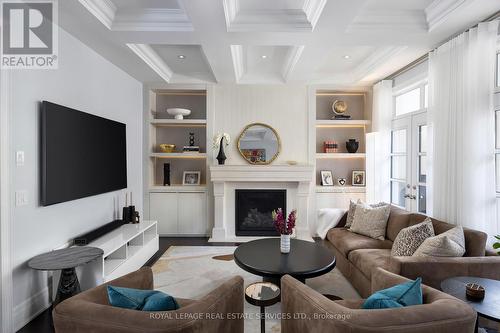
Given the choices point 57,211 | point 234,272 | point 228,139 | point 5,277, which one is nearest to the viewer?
point 5,277

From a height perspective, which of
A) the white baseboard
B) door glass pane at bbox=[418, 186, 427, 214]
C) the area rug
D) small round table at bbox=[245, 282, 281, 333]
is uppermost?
door glass pane at bbox=[418, 186, 427, 214]

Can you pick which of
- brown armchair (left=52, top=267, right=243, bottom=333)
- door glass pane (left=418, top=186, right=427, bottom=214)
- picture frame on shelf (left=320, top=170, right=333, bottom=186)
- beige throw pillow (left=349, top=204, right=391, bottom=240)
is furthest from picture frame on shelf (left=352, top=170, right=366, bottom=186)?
brown armchair (left=52, top=267, right=243, bottom=333)

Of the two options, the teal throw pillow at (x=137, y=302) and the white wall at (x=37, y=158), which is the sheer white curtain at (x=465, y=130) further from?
the white wall at (x=37, y=158)

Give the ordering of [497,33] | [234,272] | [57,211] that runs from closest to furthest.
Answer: [497,33], [57,211], [234,272]

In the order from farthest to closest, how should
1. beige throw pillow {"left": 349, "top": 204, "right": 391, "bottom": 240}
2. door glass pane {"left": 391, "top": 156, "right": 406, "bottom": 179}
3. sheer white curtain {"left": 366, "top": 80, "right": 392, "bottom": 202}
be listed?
sheer white curtain {"left": 366, "top": 80, "right": 392, "bottom": 202} → door glass pane {"left": 391, "top": 156, "right": 406, "bottom": 179} → beige throw pillow {"left": 349, "top": 204, "right": 391, "bottom": 240}

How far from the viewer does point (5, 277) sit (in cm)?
206

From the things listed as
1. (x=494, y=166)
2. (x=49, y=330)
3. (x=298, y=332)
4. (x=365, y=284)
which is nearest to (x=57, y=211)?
(x=49, y=330)

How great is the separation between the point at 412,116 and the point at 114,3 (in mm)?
3821

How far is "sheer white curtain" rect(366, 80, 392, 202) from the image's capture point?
428 cm

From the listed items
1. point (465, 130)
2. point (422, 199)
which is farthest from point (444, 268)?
point (422, 199)

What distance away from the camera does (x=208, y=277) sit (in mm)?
3115

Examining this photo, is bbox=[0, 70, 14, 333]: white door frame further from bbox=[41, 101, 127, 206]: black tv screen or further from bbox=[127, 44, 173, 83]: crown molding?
bbox=[127, 44, 173, 83]: crown molding

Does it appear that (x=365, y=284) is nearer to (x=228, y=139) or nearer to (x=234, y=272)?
(x=234, y=272)

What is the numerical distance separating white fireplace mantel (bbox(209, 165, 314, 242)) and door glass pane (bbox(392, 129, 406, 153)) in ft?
4.33
